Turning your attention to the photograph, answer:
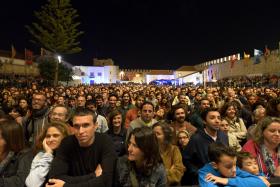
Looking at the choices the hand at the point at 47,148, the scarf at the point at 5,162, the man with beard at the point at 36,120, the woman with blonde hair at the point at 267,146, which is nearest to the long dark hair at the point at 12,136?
the scarf at the point at 5,162

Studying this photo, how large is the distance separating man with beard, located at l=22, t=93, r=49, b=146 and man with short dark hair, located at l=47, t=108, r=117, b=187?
2.40 m

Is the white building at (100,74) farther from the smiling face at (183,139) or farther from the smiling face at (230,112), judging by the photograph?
the smiling face at (183,139)

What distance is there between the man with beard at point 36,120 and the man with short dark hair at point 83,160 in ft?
7.87

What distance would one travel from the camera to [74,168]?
8.55ft

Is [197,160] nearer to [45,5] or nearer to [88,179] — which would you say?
[88,179]

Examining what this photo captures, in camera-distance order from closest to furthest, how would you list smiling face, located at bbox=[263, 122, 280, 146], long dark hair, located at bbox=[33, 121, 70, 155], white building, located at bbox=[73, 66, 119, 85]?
long dark hair, located at bbox=[33, 121, 70, 155]
smiling face, located at bbox=[263, 122, 280, 146]
white building, located at bbox=[73, 66, 119, 85]

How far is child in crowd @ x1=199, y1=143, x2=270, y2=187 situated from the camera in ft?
8.11

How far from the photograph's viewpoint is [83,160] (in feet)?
8.57

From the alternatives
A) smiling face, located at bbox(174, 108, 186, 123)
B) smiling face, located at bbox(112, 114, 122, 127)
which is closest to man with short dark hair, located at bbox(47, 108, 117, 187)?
smiling face, located at bbox(112, 114, 122, 127)

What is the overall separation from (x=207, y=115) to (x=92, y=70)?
86.3 m

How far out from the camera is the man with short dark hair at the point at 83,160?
252cm

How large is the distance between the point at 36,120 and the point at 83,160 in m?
2.96

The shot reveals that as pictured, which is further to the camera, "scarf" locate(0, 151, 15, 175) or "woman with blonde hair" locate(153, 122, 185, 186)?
"woman with blonde hair" locate(153, 122, 185, 186)

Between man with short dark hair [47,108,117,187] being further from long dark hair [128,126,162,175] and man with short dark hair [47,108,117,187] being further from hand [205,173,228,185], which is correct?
hand [205,173,228,185]
